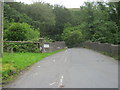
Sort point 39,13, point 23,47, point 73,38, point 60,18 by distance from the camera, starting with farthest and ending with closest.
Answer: point 60,18
point 73,38
point 39,13
point 23,47

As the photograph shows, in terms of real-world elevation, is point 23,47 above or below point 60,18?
below

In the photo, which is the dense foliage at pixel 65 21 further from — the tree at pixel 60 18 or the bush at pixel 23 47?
the bush at pixel 23 47

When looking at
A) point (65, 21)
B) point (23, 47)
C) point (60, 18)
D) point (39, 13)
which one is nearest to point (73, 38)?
point (39, 13)

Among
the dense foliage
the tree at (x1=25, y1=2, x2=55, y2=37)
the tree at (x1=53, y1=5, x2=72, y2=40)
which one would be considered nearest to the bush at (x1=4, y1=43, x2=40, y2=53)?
the dense foliage

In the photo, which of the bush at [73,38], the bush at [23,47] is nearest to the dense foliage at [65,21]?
the bush at [73,38]

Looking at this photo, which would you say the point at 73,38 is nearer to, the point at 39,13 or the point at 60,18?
the point at 39,13

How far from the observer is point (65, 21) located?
69688 mm

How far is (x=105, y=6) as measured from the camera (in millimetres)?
23562

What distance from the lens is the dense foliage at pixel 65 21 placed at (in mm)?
21830

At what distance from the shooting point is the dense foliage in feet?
71.6

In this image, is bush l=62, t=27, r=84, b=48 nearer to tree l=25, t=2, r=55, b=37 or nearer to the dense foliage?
the dense foliage

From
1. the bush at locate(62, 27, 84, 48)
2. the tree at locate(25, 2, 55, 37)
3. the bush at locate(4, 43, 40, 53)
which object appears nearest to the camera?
the bush at locate(4, 43, 40, 53)

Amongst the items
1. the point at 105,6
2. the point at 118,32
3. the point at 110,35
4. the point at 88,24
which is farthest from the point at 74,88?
the point at 88,24

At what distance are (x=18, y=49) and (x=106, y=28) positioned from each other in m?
10.8
